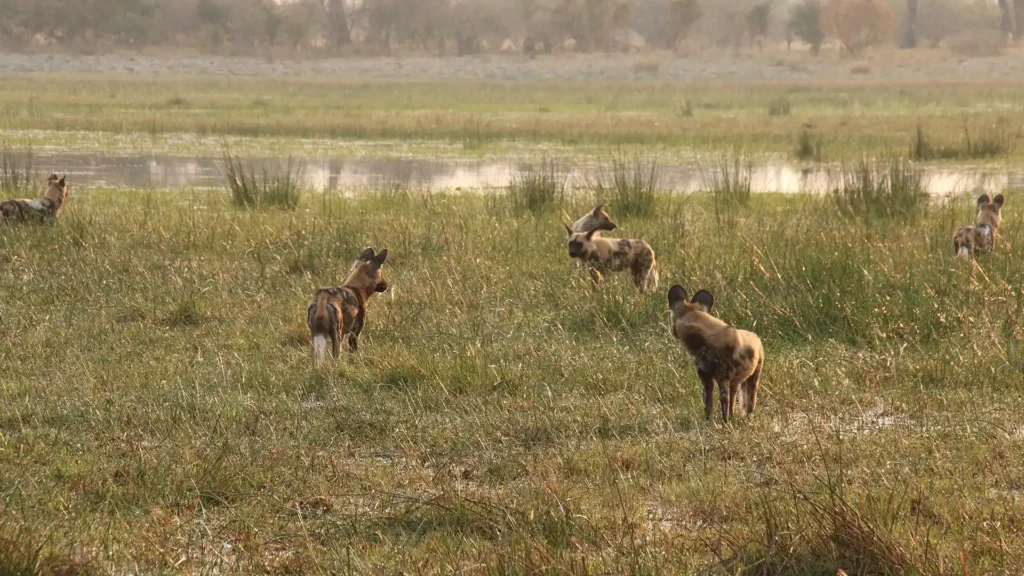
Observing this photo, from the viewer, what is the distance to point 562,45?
8094 cm

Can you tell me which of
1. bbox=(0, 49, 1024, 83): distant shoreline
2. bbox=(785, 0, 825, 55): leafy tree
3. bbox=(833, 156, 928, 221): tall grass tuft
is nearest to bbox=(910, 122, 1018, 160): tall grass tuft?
bbox=(833, 156, 928, 221): tall grass tuft

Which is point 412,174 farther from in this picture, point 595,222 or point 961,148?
point 595,222

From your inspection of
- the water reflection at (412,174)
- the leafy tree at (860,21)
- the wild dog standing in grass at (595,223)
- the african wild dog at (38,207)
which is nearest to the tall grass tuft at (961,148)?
the water reflection at (412,174)

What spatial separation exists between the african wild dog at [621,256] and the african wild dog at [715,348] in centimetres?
349

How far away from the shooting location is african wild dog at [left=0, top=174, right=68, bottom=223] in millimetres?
12336

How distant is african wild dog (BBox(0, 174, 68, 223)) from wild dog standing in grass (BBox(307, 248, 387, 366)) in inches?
232

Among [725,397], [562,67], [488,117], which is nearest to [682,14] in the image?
[562,67]

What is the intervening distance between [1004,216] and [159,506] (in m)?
11.8

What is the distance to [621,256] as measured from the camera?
9.68 meters

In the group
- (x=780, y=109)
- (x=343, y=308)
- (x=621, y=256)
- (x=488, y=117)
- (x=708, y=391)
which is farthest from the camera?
(x=780, y=109)

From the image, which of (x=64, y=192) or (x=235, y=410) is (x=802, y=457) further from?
(x=64, y=192)

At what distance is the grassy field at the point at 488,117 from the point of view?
28.2 metres

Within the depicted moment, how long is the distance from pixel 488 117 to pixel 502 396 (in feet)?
99.7

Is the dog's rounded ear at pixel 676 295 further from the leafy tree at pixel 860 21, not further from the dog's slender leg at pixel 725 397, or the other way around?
the leafy tree at pixel 860 21
